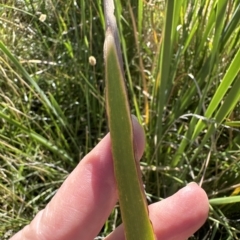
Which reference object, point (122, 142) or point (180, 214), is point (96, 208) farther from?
point (122, 142)

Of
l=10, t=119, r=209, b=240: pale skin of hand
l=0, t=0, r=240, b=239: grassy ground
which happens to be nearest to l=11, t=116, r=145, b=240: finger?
l=10, t=119, r=209, b=240: pale skin of hand

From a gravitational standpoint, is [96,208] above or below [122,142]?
below

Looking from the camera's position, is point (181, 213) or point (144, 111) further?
point (144, 111)

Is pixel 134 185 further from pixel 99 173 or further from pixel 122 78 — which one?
pixel 99 173

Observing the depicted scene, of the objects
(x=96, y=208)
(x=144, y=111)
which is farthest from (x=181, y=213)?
(x=144, y=111)

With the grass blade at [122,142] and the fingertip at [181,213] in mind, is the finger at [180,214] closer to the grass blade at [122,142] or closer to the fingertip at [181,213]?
the fingertip at [181,213]

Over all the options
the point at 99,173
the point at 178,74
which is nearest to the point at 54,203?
the point at 99,173

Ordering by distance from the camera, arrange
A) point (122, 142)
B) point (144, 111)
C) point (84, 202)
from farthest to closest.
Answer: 1. point (144, 111)
2. point (84, 202)
3. point (122, 142)
